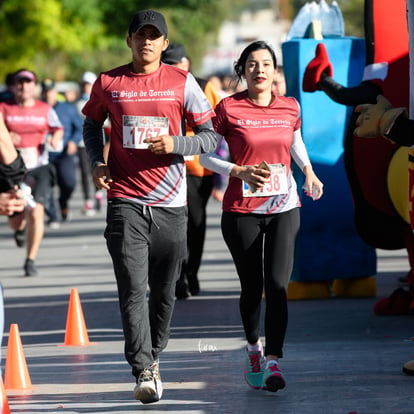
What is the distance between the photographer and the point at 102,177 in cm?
692

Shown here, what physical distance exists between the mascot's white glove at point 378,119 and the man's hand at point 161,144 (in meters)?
1.25

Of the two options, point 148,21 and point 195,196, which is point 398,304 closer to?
point 195,196

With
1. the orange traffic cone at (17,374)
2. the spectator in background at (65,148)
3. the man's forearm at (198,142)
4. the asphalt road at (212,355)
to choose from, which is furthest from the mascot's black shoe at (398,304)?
the spectator in background at (65,148)

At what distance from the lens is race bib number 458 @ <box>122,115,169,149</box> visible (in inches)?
272

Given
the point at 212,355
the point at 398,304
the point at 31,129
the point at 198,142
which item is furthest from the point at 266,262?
the point at 31,129

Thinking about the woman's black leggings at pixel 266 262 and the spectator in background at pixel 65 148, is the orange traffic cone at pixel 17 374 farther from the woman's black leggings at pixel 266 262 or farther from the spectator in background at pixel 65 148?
the spectator in background at pixel 65 148

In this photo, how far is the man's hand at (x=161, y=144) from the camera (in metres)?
6.77

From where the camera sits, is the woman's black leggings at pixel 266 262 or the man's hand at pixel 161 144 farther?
the woman's black leggings at pixel 266 262

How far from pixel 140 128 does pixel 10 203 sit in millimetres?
1144

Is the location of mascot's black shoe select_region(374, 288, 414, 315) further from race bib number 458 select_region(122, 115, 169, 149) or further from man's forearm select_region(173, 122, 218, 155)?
race bib number 458 select_region(122, 115, 169, 149)

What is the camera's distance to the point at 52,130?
14.2m

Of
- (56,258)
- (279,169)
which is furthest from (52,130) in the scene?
(279,169)

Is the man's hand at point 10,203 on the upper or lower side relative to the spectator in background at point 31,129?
upper

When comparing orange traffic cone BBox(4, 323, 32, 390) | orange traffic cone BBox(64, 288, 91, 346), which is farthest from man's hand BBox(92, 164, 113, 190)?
orange traffic cone BBox(64, 288, 91, 346)
